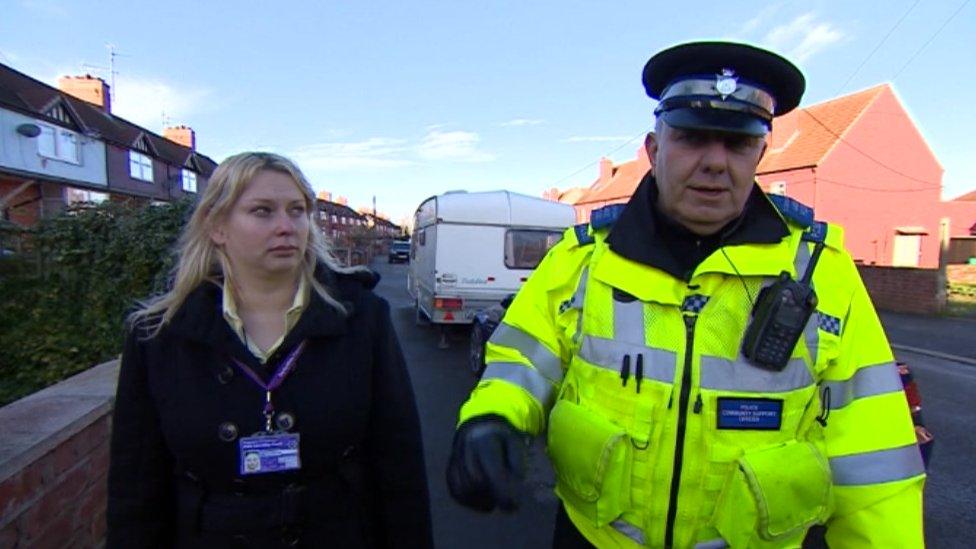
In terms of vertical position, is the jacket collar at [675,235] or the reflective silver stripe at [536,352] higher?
the jacket collar at [675,235]

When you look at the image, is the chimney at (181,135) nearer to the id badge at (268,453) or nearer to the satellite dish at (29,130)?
the satellite dish at (29,130)

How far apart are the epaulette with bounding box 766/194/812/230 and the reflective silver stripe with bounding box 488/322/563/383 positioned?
0.76 m

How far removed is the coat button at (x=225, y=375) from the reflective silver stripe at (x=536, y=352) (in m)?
0.78

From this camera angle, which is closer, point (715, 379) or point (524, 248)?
point (715, 379)

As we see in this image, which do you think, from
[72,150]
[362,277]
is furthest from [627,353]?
[72,150]

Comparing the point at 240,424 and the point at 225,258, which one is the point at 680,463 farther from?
the point at 225,258

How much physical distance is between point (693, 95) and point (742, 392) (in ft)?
2.59

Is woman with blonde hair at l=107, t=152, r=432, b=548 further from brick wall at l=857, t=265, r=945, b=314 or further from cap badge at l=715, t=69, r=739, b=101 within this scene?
brick wall at l=857, t=265, r=945, b=314

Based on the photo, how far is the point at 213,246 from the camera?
5.90 feet

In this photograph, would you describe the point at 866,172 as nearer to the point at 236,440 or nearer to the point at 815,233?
the point at 815,233

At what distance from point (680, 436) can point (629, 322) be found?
0.99 ft

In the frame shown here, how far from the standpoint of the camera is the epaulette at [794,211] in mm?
1500

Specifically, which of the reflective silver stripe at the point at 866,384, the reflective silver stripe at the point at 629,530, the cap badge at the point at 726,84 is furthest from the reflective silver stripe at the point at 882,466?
the cap badge at the point at 726,84

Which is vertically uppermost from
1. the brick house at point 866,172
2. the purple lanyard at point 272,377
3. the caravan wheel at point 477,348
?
the brick house at point 866,172
